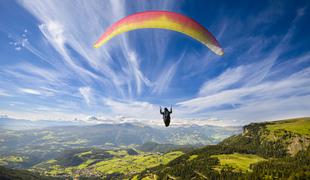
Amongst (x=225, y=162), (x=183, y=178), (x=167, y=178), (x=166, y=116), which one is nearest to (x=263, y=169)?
(x=225, y=162)

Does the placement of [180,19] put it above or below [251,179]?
above

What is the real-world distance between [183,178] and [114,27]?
194115mm

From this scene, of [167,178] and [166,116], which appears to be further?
[167,178]

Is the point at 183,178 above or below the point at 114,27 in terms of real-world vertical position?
below

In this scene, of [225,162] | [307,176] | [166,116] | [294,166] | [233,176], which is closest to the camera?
[166,116]

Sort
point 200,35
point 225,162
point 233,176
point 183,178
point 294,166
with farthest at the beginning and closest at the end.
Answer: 1. point 225,162
2. point 183,178
3. point 294,166
4. point 233,176
5. point 200,35

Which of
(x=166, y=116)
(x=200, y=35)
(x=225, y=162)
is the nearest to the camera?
(x=200, y=35)

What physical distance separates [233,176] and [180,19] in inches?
6848

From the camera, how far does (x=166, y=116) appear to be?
27.9 feet

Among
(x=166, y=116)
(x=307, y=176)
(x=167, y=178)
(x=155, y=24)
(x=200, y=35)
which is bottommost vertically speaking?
(x=167, y=178)

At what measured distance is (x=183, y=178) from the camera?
18338 cm

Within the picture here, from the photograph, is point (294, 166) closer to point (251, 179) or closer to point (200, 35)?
point (251, 179)

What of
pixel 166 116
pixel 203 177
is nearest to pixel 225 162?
pixel 203 177

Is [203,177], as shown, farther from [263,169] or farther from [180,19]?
[180,19]
